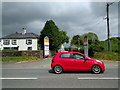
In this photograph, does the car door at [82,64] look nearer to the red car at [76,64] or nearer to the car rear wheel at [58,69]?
the red car at [76,64]

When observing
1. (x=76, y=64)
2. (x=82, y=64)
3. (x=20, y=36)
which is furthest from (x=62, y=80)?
(x=20, y=36)

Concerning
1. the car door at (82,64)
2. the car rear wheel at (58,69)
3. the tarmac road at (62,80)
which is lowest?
the tarmac road at (62,80)

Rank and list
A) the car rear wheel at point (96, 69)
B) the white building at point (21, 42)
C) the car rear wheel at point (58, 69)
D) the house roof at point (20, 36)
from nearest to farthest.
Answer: the car rear wheel at point (96, 69) < the car rear wheel at point (58, 69) < the white building at point (21, 42) < the house roof at point (20, 36)

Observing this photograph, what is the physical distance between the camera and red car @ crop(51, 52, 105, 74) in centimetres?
799

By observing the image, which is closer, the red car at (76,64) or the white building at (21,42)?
the red car at (76,64)

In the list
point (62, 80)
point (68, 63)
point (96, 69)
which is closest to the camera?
point (62, 80)

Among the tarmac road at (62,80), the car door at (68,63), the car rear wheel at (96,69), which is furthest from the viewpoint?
the car door at (68,63)

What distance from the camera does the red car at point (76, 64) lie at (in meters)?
7.99

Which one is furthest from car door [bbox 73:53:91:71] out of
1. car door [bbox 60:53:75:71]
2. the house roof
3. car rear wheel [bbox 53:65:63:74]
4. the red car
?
the house roof

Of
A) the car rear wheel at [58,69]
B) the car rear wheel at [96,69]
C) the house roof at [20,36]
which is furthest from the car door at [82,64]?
the house roof at [20,36]

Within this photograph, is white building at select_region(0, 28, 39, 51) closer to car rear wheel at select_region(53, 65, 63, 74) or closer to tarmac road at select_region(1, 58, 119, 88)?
car rear wheel at select_region(53, 65, 63, 74)

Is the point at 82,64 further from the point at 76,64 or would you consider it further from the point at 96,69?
the point at 96,69

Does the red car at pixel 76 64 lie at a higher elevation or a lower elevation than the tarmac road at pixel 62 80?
higher

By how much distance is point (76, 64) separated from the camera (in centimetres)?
806
